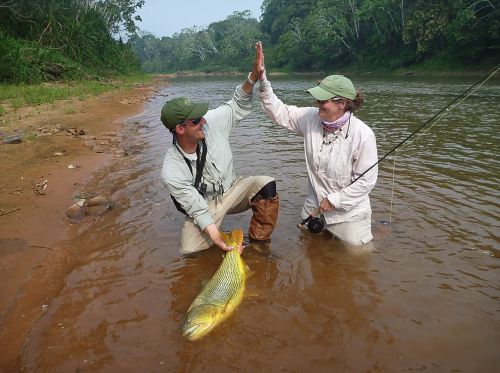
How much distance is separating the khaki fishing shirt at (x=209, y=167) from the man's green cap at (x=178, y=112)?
0.36m

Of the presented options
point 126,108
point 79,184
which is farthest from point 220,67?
point 79,184

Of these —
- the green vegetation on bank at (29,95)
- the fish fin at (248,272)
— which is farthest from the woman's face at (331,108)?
the green vegetation on bank at (29,95)

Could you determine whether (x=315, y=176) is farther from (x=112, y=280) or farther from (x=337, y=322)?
(x=112, y=280)

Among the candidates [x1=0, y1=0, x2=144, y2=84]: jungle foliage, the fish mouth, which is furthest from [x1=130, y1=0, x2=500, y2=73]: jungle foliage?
the fish mouth

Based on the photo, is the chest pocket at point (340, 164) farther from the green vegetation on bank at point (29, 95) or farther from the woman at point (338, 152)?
the green vegetation on bank at point (29, 95)

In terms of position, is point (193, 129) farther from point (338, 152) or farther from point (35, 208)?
point (35, 208)

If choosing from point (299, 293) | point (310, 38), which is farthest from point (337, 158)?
point (310, 38)

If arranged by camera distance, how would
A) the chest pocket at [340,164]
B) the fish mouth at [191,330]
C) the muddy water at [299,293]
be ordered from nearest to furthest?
1. the muddy water at [299,293]
2. the fish mouth at [191,330]
3. the chest pocket at [340,164]

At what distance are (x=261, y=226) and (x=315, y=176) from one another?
2.96 feet

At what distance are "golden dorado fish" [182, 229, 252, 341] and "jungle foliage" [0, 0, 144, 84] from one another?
14.9m

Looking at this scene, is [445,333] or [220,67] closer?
[445,333]

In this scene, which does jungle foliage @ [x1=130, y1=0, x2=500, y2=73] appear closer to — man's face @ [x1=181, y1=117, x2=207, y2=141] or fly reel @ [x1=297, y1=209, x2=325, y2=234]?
fly reel @ [x1=297, y1=209, x2=325, y2=234]

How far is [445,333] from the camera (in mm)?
2848

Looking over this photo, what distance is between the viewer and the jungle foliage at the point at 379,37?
31844 mm
